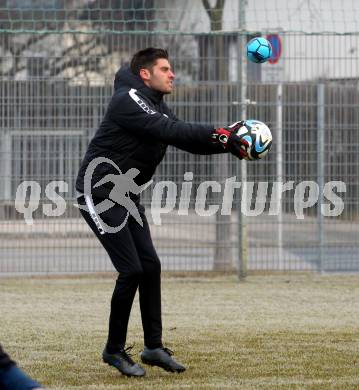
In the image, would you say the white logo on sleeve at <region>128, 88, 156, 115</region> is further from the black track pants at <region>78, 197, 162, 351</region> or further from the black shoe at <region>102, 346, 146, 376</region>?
the black shoe at <region>102, 346, 146, 376</region>

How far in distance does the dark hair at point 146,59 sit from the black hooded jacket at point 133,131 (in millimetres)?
55

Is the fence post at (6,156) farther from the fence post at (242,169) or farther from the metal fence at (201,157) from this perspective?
the fence post at (242,169)

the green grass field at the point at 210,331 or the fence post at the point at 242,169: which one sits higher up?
the fence post at the point at 242,169

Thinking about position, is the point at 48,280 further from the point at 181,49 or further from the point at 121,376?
the point at 121,376

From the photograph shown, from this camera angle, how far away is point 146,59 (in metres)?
7.70

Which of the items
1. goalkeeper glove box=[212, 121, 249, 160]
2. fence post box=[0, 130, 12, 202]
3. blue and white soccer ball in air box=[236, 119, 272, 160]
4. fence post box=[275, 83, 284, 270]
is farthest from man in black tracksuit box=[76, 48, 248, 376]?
fence post box=[275, 83, 284, 270]

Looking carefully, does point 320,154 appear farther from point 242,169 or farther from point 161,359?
point 161,359

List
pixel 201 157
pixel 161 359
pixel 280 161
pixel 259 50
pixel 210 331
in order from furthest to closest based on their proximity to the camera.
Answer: pixel 280 161 < pixel 201 157 < pixel 259 50 < pixel 210 331 < pixel 161 359

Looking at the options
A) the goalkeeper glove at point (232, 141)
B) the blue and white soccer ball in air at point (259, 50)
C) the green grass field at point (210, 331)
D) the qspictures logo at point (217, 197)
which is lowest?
the green grass field at point (210, 331)

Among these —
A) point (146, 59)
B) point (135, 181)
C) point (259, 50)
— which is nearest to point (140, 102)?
point (146, 59)

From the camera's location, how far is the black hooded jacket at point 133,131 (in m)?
7.35

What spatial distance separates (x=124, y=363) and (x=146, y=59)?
2064 mm

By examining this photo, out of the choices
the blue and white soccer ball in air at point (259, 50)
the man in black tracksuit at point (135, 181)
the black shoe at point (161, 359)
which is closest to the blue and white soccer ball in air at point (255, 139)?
the man in black tracksuit at point (135, 181)

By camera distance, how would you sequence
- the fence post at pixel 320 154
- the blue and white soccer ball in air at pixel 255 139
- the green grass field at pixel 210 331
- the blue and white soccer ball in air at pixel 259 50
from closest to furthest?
the blue and white soccer ball in air at pixel 255 139 < the green grass field at pixel 210 331 < the blue and white soccer ball in air at pixel 259 50 < the fence post at pixel 320 154
